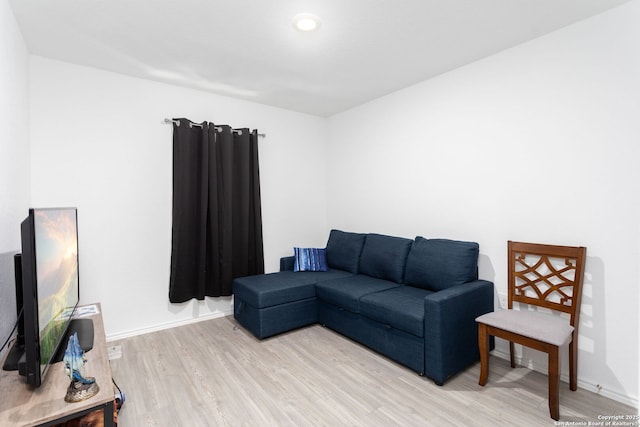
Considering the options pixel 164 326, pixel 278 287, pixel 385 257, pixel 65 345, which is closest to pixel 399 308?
pixel 385 257

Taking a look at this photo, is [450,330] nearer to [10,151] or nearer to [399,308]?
[399,308]

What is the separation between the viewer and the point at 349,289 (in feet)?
9.74

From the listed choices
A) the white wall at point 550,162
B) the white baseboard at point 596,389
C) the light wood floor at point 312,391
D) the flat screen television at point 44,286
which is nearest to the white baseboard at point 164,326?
the light wood floor at point 312,391

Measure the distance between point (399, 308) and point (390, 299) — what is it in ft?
0.58

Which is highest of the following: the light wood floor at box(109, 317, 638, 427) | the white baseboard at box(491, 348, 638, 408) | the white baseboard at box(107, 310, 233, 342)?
the white baseboard at box(107, 310, 233, 342)

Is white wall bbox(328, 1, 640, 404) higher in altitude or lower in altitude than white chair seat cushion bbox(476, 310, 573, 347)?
higher

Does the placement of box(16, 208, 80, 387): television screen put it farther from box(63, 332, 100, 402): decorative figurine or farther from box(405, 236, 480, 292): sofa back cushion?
box(405, 236, 480, 292): sofa back cushion

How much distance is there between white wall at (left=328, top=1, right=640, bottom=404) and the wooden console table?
2749mm

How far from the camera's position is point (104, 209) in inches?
117

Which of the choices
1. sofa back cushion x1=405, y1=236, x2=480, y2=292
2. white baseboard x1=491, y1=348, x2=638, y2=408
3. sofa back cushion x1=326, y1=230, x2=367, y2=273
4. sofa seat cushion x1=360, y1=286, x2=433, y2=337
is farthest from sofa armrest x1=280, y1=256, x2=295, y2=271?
white baseboard x1=491, y1=348, x2=638, y2=408

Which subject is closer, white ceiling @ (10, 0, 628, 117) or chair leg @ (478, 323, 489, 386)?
white ceiling @ (10, 0, 628, 117)

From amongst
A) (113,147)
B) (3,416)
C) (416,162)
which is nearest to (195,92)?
(113,147)

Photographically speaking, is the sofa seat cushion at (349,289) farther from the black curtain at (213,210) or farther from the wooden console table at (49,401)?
the wooden console table at (49,401)

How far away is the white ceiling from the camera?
2.04 m
